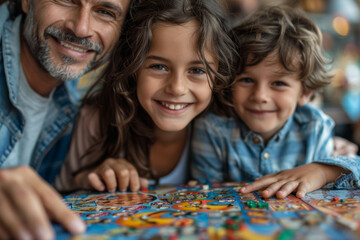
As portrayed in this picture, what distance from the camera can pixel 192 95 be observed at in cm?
103

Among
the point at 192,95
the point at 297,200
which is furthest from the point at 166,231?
the point at 192,95

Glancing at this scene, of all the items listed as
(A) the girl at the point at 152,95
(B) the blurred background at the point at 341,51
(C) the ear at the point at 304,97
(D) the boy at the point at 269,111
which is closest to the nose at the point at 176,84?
(A) the girl at the point at 152,95

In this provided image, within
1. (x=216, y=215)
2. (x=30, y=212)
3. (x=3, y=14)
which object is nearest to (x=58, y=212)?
(x=30, y=212)

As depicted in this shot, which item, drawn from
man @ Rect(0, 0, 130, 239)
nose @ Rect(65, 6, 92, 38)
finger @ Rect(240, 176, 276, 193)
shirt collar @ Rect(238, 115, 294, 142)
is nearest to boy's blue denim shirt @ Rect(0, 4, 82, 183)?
man @ Rect(0, 0, 130, 239)

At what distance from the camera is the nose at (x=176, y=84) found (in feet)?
3.13

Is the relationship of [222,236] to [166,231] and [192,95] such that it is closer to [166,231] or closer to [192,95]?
[166,231]

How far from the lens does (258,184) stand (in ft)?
2.90

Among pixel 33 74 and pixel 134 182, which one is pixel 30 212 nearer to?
pixel 134 182

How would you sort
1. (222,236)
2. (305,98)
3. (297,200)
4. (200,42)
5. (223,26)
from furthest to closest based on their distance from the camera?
(305,98), (223,26), (200,42), (297,200), (222,236)

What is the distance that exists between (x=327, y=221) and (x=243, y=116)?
0.61 meters

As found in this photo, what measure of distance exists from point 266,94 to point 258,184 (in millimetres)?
336

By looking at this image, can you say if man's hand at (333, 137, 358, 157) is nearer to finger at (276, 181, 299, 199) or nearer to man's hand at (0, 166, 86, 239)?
finger at (276, 181, 299, 199)

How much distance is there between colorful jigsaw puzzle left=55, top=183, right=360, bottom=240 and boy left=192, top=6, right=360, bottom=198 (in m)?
0.26

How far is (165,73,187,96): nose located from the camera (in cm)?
95
